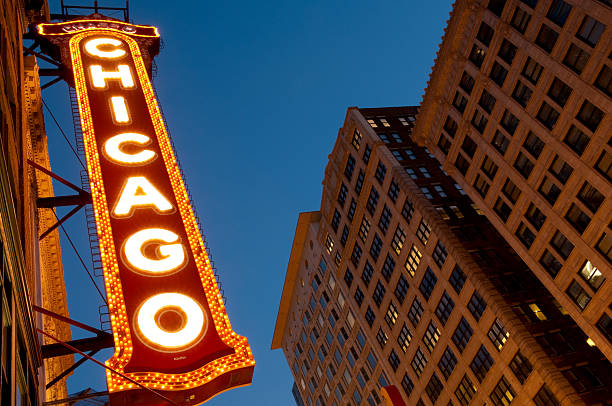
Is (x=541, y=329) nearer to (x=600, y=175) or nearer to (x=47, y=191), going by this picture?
(x=600, y=175)

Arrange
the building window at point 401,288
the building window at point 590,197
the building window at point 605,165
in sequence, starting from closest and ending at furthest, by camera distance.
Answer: the building window at point 605,165
the building window at point 590,197
the building window at point 401,288

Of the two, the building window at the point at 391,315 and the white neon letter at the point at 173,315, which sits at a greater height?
the building window at the point at 391,315

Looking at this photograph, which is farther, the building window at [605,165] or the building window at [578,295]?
the building window at [578,295]

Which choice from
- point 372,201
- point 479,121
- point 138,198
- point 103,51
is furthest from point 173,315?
point 372,201

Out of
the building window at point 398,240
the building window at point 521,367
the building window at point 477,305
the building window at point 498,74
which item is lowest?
the building window at point 521,367

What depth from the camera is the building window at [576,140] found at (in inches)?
1427

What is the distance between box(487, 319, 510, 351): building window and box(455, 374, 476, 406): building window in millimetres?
4490

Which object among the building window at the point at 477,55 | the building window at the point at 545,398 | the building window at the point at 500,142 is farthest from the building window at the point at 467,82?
the building window at the point at 545,398

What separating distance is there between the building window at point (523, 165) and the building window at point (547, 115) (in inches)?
126

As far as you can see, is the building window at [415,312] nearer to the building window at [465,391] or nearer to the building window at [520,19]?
the building window at [465,391]

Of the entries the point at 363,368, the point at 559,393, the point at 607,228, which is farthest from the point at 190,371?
the point at 363,368

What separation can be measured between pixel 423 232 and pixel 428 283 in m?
4.99

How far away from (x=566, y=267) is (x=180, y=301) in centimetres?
3195

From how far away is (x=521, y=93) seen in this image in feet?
136
